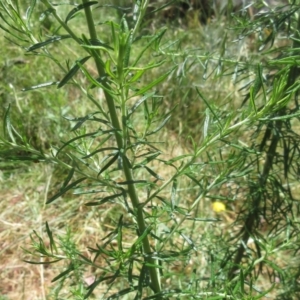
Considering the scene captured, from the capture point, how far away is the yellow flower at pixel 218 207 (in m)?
2.32

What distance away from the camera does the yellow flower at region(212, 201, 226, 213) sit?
91.3 inches

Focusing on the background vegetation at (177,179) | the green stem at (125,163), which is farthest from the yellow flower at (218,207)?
the green stem at (125,163)

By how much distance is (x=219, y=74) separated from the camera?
44.9 inches

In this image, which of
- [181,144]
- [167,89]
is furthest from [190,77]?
[181,144]

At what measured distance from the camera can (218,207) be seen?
2.32 m

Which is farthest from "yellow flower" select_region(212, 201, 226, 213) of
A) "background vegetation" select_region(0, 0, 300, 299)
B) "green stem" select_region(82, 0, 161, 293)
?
"green stem" select_region(82, 0, 161, 293)

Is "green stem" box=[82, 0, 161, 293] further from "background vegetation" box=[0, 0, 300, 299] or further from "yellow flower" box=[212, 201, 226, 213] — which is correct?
"yellow flower" box=[212, 201, 226, 213]

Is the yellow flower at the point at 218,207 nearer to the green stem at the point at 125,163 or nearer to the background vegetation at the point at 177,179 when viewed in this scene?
the background vegetation at the point at 177,179

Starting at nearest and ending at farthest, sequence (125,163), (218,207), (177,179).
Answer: (125,163), (177,179), (218,207)

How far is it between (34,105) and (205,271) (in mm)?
1149

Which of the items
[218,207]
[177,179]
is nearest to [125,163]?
[177,179]

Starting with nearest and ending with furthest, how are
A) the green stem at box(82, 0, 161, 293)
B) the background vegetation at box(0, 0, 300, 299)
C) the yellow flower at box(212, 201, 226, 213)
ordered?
the green stem at box(82, 0, 161, 293)
the background vegetation at box(0, 0, 300, 299)
the yellow flower at box(212, 201, 226, 213)

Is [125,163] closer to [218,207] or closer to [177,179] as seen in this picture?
Result: [177,179]

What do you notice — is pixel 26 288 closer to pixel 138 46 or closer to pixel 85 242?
pixel 85 242
